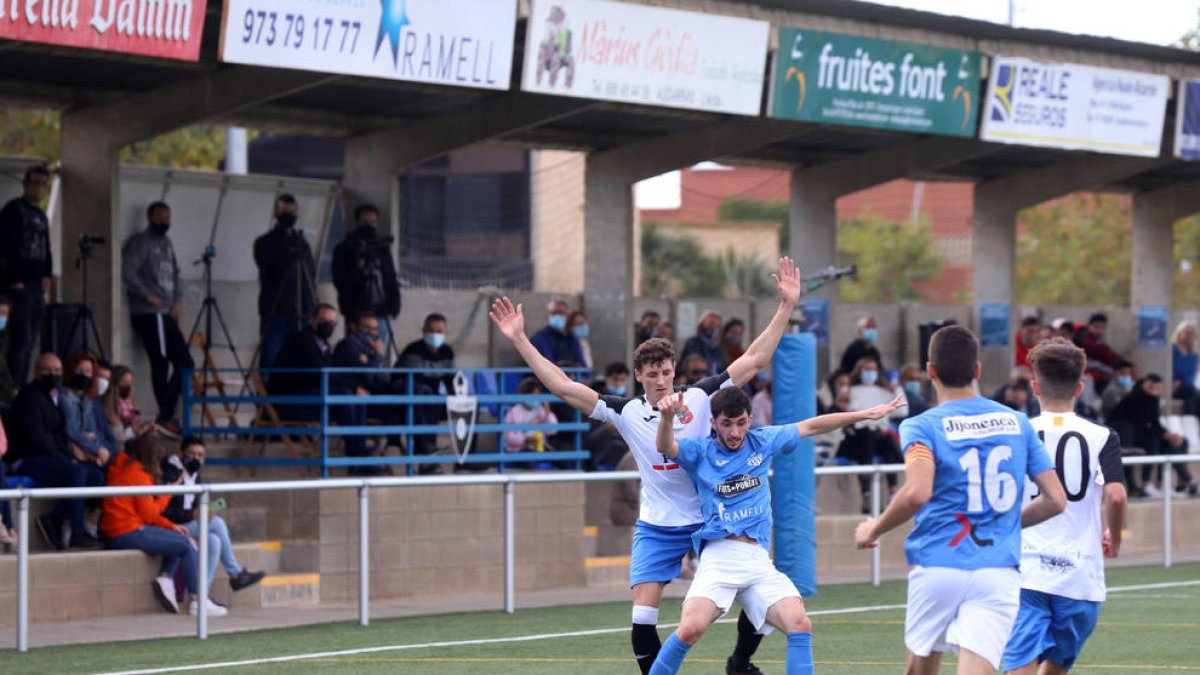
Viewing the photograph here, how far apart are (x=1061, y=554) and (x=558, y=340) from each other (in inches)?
456

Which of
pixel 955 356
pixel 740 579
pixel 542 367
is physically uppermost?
pixel 955 356

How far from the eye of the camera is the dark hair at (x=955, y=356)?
7.37 metres

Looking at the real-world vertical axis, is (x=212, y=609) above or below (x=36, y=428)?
below

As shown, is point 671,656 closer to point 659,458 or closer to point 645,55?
point 659,458

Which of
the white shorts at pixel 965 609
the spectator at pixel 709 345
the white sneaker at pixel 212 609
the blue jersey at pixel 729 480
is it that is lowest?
the white sneaker at pixel 212 609

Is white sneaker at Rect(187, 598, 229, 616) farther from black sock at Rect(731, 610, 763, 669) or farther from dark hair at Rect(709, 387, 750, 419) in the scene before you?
dark hair at Rect(709, 387, 750, 419)

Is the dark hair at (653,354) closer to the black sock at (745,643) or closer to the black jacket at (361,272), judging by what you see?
the black sock at (745,643)

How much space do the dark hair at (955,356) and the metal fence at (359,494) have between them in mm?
7191

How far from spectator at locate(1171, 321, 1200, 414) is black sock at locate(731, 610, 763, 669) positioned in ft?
54.3

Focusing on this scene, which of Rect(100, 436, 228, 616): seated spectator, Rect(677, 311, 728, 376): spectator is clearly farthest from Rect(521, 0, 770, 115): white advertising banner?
Rect(100, 436, 228, 616): seated spectator

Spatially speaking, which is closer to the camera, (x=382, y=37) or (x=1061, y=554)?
(x=1061, y=554)

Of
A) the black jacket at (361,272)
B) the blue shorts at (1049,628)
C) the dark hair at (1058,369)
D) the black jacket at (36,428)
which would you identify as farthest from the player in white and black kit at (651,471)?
the black jacket at (361,272)

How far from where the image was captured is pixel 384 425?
17422 mm

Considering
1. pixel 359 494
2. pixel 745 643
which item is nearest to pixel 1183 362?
pixel 359 494
